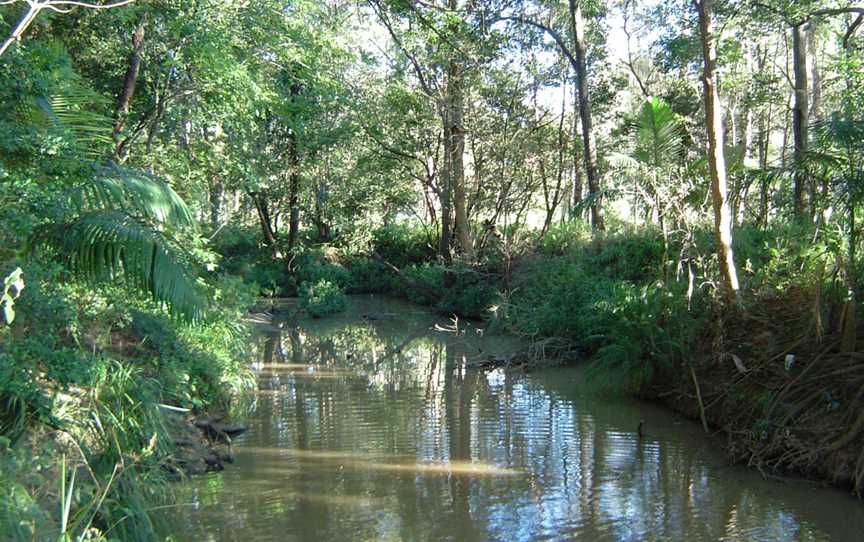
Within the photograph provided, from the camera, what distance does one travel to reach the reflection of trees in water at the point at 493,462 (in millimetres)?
7418

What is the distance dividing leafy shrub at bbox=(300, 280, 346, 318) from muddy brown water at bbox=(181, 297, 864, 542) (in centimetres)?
1112

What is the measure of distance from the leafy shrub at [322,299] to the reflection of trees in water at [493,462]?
10078mm

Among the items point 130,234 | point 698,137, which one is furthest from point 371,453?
point 698,137

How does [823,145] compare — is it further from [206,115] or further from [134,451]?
[206,115]

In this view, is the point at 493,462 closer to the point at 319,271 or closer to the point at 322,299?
the point at 322,299

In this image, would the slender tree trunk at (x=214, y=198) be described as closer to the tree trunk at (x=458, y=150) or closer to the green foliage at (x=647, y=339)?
the tree trunk at (x=458, y=150)

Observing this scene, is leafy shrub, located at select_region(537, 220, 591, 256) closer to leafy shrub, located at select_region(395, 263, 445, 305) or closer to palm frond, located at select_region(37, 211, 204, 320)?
leafy shrub, located at select_region(395, 263, 445, 305)

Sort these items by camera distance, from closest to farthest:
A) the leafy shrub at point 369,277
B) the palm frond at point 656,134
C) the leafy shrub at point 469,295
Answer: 1. the palm frond at point 656,134
2. the leafy shrub at point 469,295
3. the leafy shrub at point 369,277

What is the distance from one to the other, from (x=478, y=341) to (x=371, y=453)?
9.79m

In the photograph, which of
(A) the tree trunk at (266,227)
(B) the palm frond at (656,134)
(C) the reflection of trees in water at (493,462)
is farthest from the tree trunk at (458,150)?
(A) the tree trunk at (266,227)

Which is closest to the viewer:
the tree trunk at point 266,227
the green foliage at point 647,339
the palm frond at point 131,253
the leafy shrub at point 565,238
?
the palm frond at point 131,253

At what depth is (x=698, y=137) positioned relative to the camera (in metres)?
27.7

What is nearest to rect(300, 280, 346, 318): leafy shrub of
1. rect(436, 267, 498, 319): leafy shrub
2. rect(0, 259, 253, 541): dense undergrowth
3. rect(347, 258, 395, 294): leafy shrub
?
rect(347, 258, 395, 294): leafy shrub

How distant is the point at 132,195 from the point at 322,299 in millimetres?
18923
